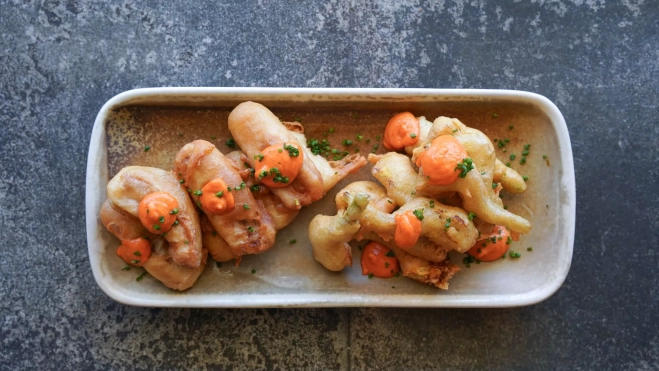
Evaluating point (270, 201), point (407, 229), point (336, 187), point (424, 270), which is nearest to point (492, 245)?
point (424, 270)

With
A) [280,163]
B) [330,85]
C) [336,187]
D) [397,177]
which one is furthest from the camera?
[330,85]

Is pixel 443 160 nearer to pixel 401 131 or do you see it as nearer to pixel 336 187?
pixel 401 131

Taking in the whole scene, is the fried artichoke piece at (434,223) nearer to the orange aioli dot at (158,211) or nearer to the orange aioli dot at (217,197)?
the orange aioli dot at (217,197)

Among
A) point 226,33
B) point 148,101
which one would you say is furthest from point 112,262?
point 226,33

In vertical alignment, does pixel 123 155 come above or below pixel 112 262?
above

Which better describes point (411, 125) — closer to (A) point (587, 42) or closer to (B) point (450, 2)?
(B) point (450, 2)

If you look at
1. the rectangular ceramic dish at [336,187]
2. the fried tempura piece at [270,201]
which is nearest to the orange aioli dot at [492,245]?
the rectangular ceramic dish at [336,187]
